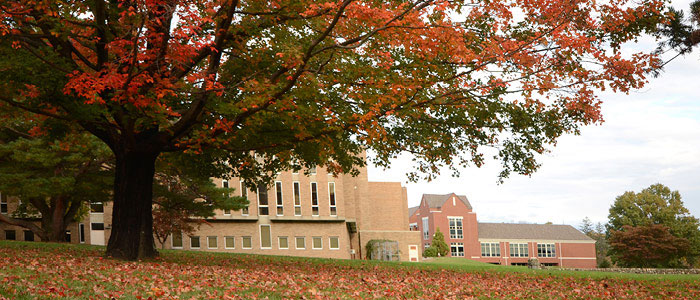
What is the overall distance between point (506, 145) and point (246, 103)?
890cm

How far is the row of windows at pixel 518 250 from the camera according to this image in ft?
283

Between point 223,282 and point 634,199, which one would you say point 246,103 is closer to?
point 223,282

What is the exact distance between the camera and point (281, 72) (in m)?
14.2

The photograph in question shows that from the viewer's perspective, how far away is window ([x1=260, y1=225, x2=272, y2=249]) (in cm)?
4919

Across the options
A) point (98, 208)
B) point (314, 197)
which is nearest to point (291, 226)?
point (314, 197)

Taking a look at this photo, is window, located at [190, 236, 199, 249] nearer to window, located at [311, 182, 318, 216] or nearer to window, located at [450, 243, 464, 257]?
window, located at [311, 182, 318, 216]

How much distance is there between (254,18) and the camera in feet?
48.4

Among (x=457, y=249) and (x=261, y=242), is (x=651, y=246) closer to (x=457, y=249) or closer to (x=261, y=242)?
(x=457, y=249)

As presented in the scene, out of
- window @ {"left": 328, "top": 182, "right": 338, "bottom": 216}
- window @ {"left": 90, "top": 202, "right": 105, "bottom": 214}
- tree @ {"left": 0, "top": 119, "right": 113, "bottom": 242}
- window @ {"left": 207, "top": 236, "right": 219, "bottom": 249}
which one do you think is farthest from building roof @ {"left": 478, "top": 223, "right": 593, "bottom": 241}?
tree @ {"left": 0, "top": 119, "right": 113, "bottom": 242}

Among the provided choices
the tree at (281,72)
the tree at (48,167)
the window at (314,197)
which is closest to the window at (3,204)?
the tree at (48,167)

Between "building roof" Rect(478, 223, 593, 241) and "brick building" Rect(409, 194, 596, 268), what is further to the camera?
"building roof" Rect(478, 223, 593, 241)

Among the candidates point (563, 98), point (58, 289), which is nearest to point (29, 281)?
point (58, 289)

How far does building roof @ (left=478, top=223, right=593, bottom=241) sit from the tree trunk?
7487cm

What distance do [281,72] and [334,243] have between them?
37.6 metres
